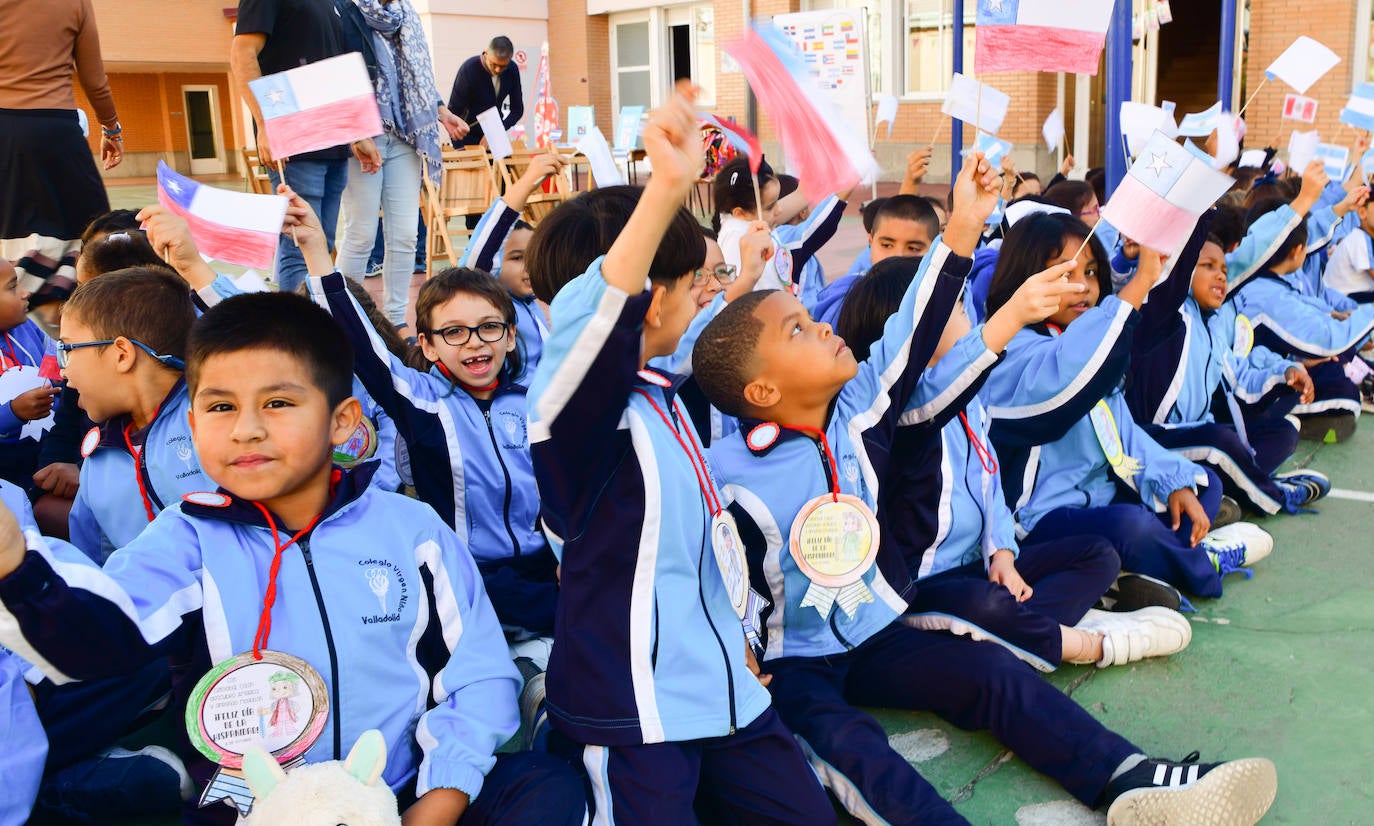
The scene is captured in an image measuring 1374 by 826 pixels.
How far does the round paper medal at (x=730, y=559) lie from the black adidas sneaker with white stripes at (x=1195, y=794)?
0.75 m

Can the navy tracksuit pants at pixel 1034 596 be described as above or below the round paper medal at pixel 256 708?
below

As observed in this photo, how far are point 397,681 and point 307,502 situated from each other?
1.05ft

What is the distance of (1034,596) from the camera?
265cm

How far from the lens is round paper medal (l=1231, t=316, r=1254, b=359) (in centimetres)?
408

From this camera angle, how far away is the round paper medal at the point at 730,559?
1812mm

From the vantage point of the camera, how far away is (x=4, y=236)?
4012 mm

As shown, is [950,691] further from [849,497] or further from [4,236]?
[4,236]

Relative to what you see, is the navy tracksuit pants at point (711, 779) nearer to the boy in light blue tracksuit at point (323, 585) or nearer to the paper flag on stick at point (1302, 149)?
the boy in light blue tracksuit at point (323, 585)

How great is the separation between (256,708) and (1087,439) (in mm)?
2257

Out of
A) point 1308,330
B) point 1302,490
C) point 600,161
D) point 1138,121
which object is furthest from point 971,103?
point 1302,490

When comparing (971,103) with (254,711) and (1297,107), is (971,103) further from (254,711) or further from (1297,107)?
(254,711)

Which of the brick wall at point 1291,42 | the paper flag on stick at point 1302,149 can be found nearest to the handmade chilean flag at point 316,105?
the paper flag on stick at point 1302,149

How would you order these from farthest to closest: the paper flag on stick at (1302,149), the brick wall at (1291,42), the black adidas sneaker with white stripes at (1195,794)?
the brick wall at (1291,42), the paper flag on stick at (1302,149), the black adidas sneaker with white stripes at (1195,794)

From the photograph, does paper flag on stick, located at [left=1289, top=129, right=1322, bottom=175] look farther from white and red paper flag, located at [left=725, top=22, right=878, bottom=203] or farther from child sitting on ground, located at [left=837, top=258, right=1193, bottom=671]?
white and red paper flag, located at [left=725, top=22, right=878, bottom=203]
